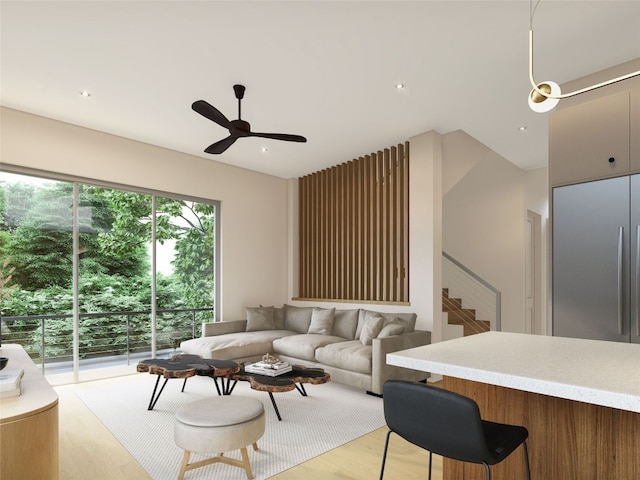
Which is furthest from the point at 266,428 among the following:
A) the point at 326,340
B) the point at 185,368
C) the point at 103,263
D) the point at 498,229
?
the point at 498,229

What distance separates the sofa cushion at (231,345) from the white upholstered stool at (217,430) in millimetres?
2245

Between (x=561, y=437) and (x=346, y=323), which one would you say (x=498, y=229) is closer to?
(x=346, y=323)

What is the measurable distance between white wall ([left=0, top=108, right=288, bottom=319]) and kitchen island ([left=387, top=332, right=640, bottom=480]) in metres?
4.60

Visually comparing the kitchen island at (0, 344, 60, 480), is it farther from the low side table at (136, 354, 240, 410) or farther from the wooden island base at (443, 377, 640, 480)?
the wooden island base at (443, 377, 640, 480)

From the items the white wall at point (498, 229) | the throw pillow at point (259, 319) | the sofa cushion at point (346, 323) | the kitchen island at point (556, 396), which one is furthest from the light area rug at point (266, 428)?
the white wall at point (498, 229)

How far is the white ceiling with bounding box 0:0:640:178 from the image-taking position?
2775 millimetres

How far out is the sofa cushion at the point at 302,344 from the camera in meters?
5.09

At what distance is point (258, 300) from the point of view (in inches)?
267

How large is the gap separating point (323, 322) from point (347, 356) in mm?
1230

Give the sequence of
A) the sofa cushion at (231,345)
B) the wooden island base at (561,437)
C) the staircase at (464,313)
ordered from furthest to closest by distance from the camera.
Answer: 1. the staircase at (464,313)
2. the sofa cushion at (231,345)
3. the wooden island base at (561,437)

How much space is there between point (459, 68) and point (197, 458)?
143 inches

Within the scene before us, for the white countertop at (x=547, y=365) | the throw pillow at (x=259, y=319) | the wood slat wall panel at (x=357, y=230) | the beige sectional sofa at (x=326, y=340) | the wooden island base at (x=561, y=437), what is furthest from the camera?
the throw pillow at (x=259, y=319)

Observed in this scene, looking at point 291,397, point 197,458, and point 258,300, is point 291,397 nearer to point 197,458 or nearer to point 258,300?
point 197,458

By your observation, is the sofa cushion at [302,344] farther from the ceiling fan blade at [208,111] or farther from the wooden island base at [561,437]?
the wooden island base at [561,437]
